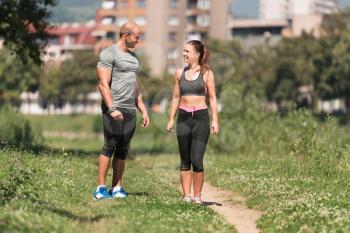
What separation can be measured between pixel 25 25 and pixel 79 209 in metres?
20.6

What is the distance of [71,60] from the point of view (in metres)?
122

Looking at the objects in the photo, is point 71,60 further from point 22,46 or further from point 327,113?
point 327,113

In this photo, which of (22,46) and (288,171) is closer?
(288,171)

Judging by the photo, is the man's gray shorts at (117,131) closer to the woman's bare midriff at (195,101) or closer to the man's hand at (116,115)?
the man's hand at (116,115)

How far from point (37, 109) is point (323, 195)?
496 feet

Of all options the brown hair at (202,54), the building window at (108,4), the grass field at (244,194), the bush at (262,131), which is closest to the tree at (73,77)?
the building window at (108,4)

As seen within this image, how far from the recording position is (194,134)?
13.8m

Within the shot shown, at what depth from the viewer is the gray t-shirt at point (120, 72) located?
44.4 feet

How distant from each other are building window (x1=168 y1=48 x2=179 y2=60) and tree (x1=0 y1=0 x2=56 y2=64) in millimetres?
116803

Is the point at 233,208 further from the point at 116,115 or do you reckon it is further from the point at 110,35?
the point at 110,35

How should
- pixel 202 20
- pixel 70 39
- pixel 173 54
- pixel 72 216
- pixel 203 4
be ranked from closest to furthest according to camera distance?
pixel 72 216 < pixel 173 54 < pixel 202 20 < pixel 203 4 < pixel 70 39

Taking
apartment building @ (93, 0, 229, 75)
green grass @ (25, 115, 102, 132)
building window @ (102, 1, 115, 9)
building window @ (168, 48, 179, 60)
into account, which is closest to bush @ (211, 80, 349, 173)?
green grass @ (25, 115, 102, 132)

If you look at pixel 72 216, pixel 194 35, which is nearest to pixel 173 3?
pixel 194 35

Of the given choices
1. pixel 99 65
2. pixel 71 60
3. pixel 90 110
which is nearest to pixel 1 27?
pixel 99 65
